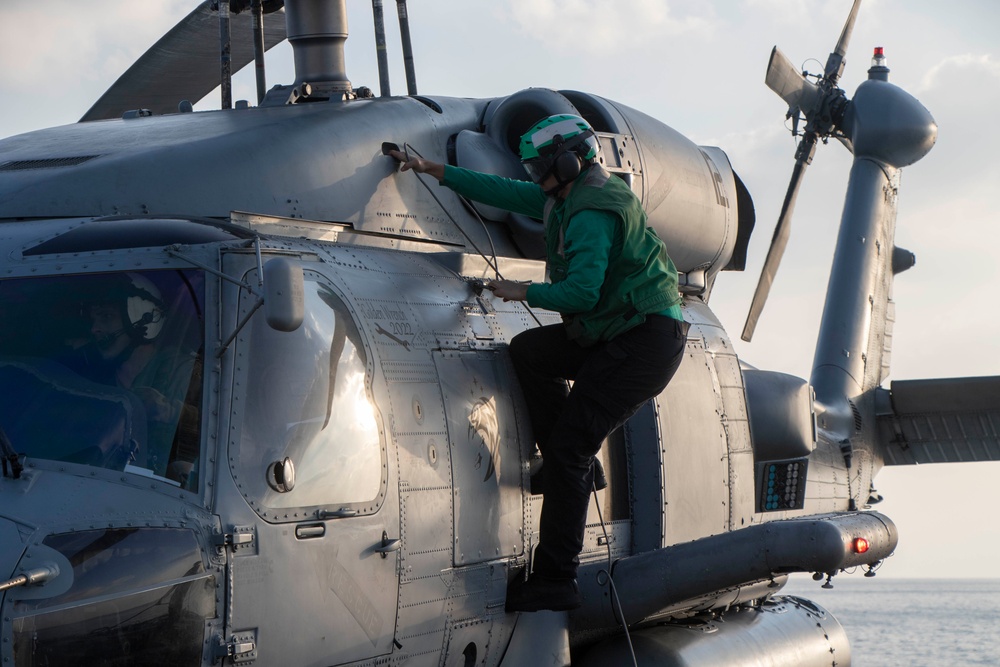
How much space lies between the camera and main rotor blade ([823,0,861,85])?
9672mm

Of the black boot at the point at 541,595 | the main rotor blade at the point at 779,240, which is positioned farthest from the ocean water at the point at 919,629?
the black boot at the point at 541,595

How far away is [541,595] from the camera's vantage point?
4.91m

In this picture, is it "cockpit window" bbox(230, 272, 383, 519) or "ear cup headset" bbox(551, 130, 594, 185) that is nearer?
"cockpit window" bbox(230, 272, 383, 519)

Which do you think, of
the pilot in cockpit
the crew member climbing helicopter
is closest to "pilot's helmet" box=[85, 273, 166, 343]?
the pilot in cockpit

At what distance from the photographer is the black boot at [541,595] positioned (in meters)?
4.91

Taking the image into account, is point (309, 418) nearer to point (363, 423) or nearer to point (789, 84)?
point (363, 423)

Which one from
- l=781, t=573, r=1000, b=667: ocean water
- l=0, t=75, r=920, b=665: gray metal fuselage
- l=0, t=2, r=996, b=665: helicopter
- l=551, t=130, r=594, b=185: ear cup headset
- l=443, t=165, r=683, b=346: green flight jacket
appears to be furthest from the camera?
l=781, t=573, r=1000, b=667: ocean water

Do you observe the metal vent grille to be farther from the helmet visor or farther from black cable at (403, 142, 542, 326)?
the helmet visor

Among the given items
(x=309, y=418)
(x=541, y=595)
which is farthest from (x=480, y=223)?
(x=309, y=418)

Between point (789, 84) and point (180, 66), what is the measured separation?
431 centimetres

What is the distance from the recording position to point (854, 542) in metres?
5.24

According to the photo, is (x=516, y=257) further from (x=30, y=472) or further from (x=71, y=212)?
(x=30, y=472)

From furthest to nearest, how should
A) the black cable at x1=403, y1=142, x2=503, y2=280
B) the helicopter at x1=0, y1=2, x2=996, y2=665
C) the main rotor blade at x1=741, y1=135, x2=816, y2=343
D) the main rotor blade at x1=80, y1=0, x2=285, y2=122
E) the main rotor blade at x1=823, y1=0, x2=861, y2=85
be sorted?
1. the main rotor blade at x1=823, y1=0, x2=861, y2=85
2. the main rotor blade at x1=741, y1=135, x2=816, y2=343
3. the main rotor blade at x1=80, y1=0, x2=285, y2=122
4. the black cable at x1=403, y1=142, x2=503, y2=280
5. the helicopter at x1=0, y1=2, x2=996, y2=665

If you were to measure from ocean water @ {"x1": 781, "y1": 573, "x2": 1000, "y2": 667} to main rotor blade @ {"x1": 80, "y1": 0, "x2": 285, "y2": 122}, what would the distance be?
8719 mm
